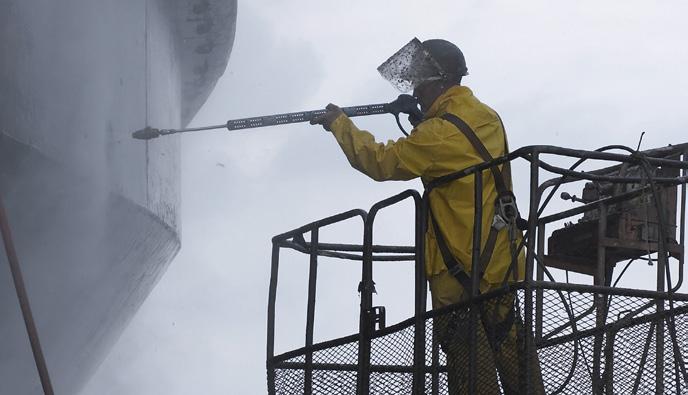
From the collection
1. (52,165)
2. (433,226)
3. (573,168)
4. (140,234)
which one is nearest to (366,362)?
(433,226)

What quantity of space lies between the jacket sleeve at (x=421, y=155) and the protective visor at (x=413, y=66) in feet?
1.04

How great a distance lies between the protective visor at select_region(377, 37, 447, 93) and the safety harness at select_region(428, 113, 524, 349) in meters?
0.31

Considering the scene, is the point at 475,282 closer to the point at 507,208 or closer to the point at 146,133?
the point at 507,208

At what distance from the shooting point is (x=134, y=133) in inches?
255

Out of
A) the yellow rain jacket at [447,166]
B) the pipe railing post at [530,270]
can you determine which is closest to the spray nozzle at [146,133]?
the yellow rain jacket at [447,166]

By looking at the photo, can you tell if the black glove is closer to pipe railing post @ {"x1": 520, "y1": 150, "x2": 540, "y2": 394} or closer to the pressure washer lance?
the pressure washer lance

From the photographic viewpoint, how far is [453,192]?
4.06 metres

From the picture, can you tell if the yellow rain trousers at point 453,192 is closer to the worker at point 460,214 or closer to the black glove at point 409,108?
the worker at point 460,214

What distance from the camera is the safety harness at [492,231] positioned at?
154 inches

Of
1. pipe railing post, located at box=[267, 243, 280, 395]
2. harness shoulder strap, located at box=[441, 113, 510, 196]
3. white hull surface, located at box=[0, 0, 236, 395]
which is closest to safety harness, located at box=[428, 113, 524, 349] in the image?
harness shoulder strap, located at box=[441, 113, 510, 196]

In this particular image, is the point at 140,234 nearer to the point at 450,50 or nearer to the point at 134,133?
the point at 134,133

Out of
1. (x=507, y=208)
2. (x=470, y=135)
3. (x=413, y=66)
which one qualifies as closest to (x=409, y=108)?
(x=413, y=66)

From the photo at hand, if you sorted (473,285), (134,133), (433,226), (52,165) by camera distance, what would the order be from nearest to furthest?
1. (473,285)
2. (433,226)
3. (52,165)
4. (134,133)

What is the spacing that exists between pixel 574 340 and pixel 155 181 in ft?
12.4
